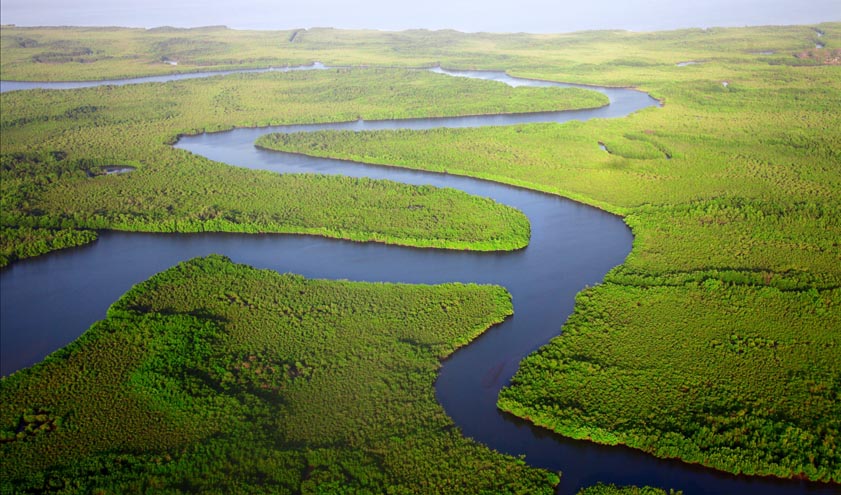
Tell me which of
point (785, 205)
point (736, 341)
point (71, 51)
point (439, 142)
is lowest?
point (736, 341)

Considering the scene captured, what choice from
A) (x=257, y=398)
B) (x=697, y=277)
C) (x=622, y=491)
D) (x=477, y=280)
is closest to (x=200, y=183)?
(x=477, y=280)

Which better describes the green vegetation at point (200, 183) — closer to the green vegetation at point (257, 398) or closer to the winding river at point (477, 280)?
the winding river at point (477, 280)

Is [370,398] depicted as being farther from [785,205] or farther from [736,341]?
[785,205]

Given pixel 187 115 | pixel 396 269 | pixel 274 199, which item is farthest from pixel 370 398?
pixel 187 115

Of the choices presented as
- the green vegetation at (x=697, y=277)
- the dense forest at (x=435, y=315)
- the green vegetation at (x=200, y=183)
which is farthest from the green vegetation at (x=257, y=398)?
the green vegetation at (x=200, y=183)

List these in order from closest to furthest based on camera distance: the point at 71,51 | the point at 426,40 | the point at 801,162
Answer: the point at 801,162 → the point at 71,51 → the point at 426,40

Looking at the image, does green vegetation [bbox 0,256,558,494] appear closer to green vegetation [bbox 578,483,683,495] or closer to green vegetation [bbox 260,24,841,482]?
green vegetation [bbox 578,483,683,495]
